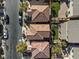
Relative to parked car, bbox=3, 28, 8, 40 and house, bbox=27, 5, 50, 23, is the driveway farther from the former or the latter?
parked car, bbox=3, 28, 8, 40

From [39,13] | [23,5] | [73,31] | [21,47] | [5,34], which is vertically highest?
[23,5]

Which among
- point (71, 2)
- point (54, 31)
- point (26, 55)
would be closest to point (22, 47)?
point (26, 55)

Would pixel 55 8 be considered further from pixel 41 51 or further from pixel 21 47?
pixel 21 47

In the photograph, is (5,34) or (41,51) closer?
(41,51)

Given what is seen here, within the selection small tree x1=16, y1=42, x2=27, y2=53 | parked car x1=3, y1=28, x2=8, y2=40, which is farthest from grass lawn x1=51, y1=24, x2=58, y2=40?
parked car x1=3, y1=28, x2=8, y2=40

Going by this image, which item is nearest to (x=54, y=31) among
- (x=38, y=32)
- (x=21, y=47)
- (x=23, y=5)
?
(x=38, y=32)

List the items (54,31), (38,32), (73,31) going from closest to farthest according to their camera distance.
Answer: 1. (73,31)
2. (38,32)
3. (54,31)

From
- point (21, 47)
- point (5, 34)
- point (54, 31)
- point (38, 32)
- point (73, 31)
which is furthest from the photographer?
point (5, 34)

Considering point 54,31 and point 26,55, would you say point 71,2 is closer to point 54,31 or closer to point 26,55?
point 54,31
